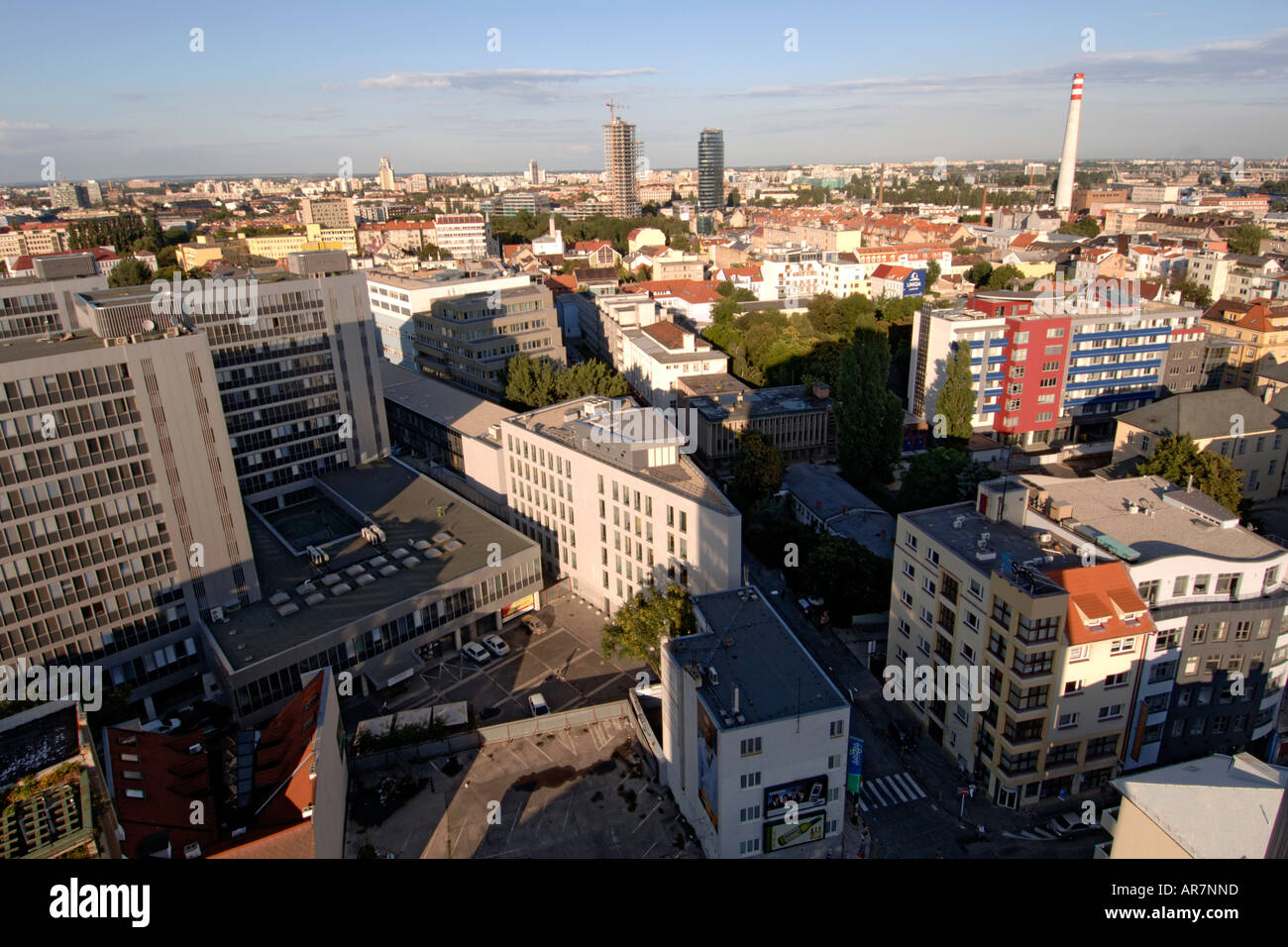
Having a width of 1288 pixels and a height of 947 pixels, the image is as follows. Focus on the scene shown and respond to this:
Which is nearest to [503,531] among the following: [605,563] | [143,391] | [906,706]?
[605,563]

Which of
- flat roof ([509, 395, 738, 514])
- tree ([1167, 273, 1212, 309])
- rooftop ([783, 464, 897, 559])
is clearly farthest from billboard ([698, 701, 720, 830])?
tree ([1167, 273, 1212, 309])

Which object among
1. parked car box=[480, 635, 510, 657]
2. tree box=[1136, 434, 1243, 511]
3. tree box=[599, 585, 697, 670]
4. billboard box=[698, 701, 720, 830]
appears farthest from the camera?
tree box=[1136, 434, 1243, 511]

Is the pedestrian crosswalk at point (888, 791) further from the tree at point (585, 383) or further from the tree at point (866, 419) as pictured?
the tree at point (585, 383)

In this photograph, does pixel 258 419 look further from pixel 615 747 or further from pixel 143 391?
pixel 615 747

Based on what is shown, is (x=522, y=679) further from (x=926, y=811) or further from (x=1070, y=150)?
(x=1070, y=150)

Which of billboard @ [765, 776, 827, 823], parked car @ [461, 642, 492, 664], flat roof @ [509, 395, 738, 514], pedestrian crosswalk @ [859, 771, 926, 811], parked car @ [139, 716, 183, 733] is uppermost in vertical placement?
flat roof @ [509, 395, 738, 514]

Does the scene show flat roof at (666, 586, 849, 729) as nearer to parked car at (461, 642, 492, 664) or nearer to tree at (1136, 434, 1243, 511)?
parked car at (461, 642, 492, 664)

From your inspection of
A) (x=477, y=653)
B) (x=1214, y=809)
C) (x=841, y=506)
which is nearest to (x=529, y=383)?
(x=841, y=506)
